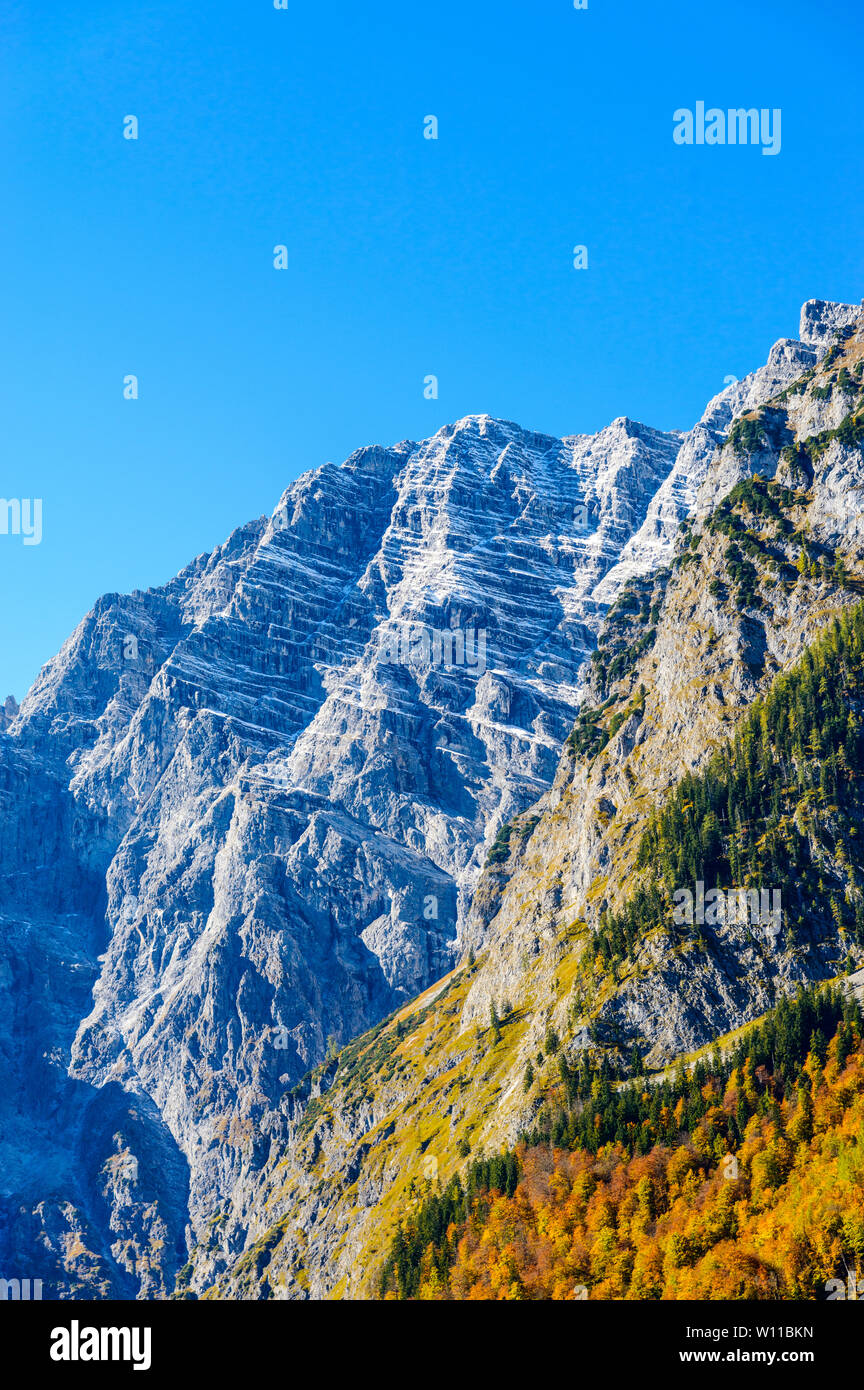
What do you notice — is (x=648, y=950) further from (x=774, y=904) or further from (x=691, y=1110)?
(x=691, y=1110)

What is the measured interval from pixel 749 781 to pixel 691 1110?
63.2m

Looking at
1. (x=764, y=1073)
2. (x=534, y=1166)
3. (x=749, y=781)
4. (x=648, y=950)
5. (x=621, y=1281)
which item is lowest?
(x=621, y=1281)

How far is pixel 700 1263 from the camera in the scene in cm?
12762
